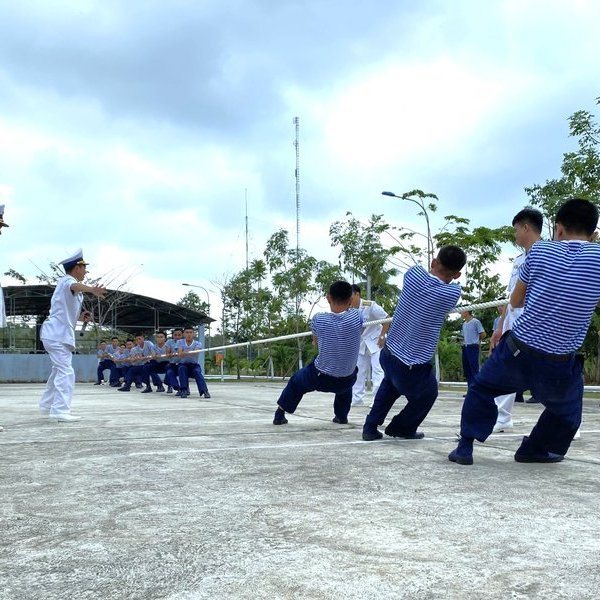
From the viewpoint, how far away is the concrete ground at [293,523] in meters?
1.90

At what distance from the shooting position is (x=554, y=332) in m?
3.64

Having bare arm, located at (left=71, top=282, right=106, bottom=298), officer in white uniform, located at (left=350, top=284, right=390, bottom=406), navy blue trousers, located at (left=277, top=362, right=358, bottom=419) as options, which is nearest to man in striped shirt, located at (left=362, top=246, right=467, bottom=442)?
navy blue trousers, located at (left=277, top=362, right=358, bottom=419)

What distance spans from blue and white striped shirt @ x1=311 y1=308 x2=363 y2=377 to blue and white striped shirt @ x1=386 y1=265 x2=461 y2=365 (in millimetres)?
1152

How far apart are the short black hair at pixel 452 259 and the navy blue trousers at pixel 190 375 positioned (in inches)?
328

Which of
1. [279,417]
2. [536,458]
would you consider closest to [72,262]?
[279,417]

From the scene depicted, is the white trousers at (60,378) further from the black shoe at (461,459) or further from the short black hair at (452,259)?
the black shoe at (461,459)

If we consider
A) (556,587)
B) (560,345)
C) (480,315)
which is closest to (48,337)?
(560,345)

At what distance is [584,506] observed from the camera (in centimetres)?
284

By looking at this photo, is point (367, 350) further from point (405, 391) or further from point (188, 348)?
point (405, 391)

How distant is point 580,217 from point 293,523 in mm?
2358

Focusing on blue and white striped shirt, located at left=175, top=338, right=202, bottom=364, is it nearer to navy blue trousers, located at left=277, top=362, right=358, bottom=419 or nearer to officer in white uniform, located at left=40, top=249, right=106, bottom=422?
officer in white uniform, located at left=40, top=249, right=106, bottom=422

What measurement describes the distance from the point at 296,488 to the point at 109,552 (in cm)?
114

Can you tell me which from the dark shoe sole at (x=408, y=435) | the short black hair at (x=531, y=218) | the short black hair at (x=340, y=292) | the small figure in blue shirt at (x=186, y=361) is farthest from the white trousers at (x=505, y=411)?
the small figure in blue shirt at (x=186, y=361)

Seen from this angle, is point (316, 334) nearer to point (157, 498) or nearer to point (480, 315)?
point (157, 498)
